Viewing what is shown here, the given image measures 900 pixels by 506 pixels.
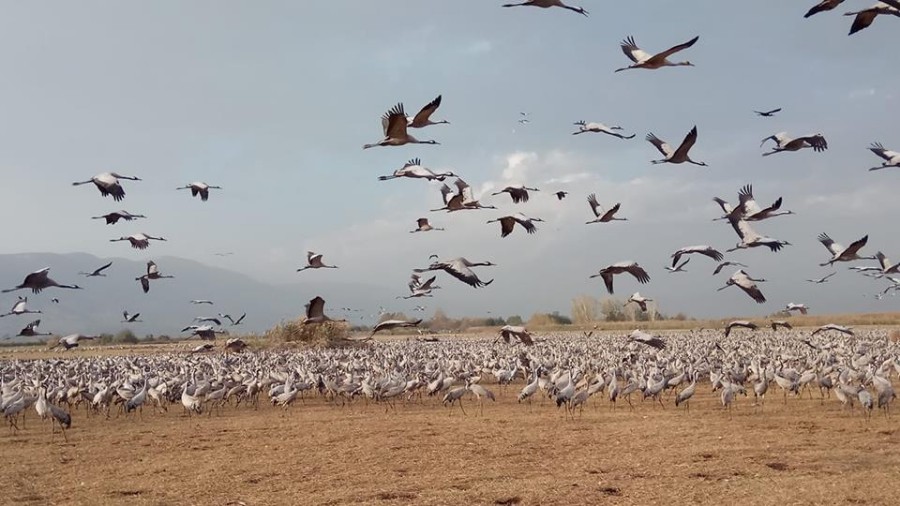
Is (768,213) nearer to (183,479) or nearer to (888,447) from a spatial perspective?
(888,447)

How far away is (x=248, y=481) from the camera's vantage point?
10.9 m

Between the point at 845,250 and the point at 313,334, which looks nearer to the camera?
the point at 845,250

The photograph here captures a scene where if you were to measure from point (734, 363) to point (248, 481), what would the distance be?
17050mm

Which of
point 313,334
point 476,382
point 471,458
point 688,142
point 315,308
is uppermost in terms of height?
point 688,142

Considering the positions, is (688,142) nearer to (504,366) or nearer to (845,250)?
(845,250)

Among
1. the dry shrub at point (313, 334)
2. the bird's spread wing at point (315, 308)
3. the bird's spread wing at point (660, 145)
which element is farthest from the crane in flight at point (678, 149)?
the dry shrub at point (313, 334)

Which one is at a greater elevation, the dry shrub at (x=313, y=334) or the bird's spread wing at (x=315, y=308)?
the bird's spread wing at (x=315, y=308)

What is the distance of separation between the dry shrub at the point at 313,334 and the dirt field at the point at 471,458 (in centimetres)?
2391

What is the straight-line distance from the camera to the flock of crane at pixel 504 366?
42.7 ft

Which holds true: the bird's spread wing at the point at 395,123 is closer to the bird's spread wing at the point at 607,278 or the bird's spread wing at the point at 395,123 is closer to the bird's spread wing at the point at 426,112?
the bird's spread wing at the point at 426,112

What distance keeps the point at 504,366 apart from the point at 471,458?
43.7 feet

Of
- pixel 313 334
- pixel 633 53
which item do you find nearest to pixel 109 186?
pixel 633 53

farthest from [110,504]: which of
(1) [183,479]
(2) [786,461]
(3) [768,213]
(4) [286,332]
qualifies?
(4) [286,332]

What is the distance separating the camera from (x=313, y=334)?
140 ft
